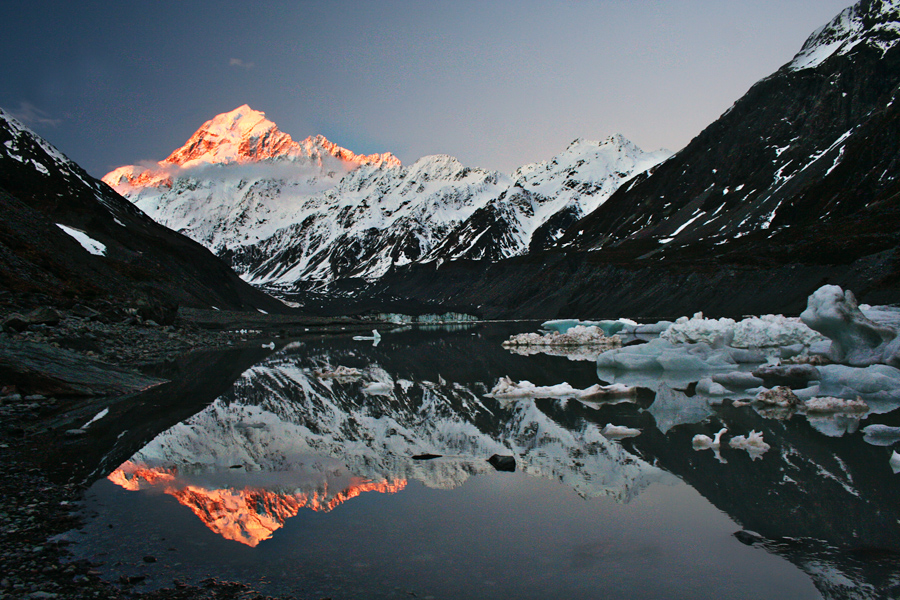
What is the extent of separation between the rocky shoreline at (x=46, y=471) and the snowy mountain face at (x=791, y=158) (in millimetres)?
80791

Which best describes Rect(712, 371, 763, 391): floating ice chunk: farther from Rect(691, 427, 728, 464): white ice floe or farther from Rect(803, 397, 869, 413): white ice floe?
Rect(691, 427, 728, 464): white ice floe

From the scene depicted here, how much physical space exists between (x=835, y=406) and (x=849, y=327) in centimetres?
738

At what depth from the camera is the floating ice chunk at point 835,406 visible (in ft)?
43.0

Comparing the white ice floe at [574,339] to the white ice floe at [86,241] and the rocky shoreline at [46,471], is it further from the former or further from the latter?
the white ice floe at [86,241]

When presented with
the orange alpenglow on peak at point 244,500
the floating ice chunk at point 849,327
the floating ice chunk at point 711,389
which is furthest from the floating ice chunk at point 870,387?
the orange alpenglow on peak at point 244,500

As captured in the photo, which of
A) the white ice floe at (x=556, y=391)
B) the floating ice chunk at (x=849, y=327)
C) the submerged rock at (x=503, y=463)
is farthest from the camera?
the floating ice chunk at (x=849, y=327)

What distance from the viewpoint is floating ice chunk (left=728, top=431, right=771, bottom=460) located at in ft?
32.8

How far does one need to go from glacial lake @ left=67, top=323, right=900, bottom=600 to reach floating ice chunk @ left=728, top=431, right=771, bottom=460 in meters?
0.16

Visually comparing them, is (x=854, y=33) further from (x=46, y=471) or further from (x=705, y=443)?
(x=46, y=471)

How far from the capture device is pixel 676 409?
14062mm

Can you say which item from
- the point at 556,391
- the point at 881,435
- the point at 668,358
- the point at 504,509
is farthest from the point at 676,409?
the point at 504,509

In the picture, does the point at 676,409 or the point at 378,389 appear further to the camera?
the point at 378,389

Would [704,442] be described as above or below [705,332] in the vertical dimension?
below

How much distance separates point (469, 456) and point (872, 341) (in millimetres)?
15791
